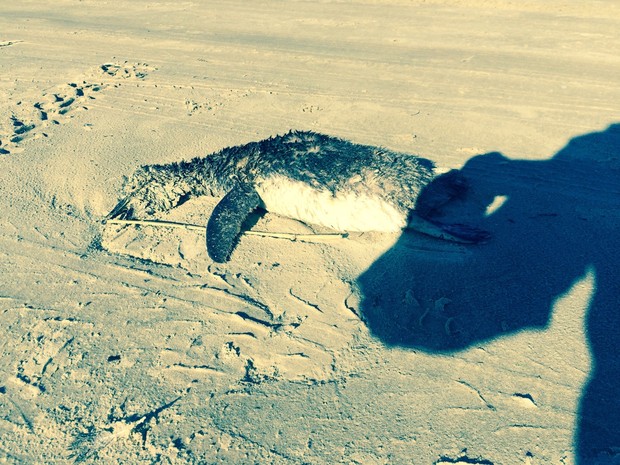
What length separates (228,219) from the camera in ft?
18.6

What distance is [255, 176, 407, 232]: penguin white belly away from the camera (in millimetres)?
5344

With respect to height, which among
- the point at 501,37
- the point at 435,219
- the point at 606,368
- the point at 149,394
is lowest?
the point at 149,394

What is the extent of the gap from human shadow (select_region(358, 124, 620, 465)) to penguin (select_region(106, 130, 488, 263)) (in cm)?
22

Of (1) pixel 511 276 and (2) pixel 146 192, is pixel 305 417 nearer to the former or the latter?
(1) pixel 511 276

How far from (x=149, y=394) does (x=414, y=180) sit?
3.39 meters

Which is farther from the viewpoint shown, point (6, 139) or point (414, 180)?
point (6, 139)

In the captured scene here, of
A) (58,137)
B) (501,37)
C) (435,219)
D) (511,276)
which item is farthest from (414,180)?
(501,37)

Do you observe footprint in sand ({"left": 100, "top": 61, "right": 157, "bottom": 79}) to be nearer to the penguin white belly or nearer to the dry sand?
the dry sand

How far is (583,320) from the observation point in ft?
14.5

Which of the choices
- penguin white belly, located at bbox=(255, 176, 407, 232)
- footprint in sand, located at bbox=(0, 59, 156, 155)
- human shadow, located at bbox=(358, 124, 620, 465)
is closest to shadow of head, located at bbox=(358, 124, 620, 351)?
human shadow, located at bbox=(358, 124, 620, 465)

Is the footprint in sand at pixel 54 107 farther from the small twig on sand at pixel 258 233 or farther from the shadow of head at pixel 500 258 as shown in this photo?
the shadow of head at pixel 500 258

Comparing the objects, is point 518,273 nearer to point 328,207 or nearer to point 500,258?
point 500,258

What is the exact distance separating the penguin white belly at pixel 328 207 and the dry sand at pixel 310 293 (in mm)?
183

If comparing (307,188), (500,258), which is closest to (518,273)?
(500,258)
